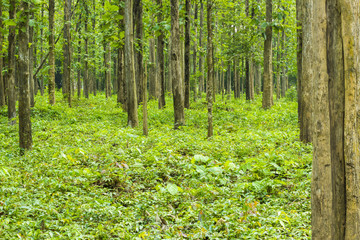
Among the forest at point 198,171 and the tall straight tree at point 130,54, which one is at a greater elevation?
the tall straight tree at point 130,54

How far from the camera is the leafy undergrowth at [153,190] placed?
472 centimetres

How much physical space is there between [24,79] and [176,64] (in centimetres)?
657

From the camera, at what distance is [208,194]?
20.3ft

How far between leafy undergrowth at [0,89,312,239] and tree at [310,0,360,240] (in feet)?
4.43

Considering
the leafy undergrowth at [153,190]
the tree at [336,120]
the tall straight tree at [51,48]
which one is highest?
the tall straight tree at [51,48]

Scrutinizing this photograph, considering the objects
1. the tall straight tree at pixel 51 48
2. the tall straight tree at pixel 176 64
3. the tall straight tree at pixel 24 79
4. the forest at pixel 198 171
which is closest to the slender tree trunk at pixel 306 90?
the forest at pixel 198 171

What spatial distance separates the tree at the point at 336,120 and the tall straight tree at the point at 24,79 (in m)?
7.57

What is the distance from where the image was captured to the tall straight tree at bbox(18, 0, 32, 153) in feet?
27.1

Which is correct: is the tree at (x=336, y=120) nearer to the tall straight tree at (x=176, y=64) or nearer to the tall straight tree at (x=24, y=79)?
the tall straight tree at (x=24, y=79)

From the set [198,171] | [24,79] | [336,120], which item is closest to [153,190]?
[198,171]

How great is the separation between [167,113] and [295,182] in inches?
448

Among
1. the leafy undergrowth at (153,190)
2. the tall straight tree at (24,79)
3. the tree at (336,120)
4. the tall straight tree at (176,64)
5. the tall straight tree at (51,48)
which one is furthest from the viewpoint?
the tall straight tree at (51,48)

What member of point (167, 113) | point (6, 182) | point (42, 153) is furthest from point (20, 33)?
point (167, 113)

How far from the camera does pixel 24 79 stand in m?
8.61
